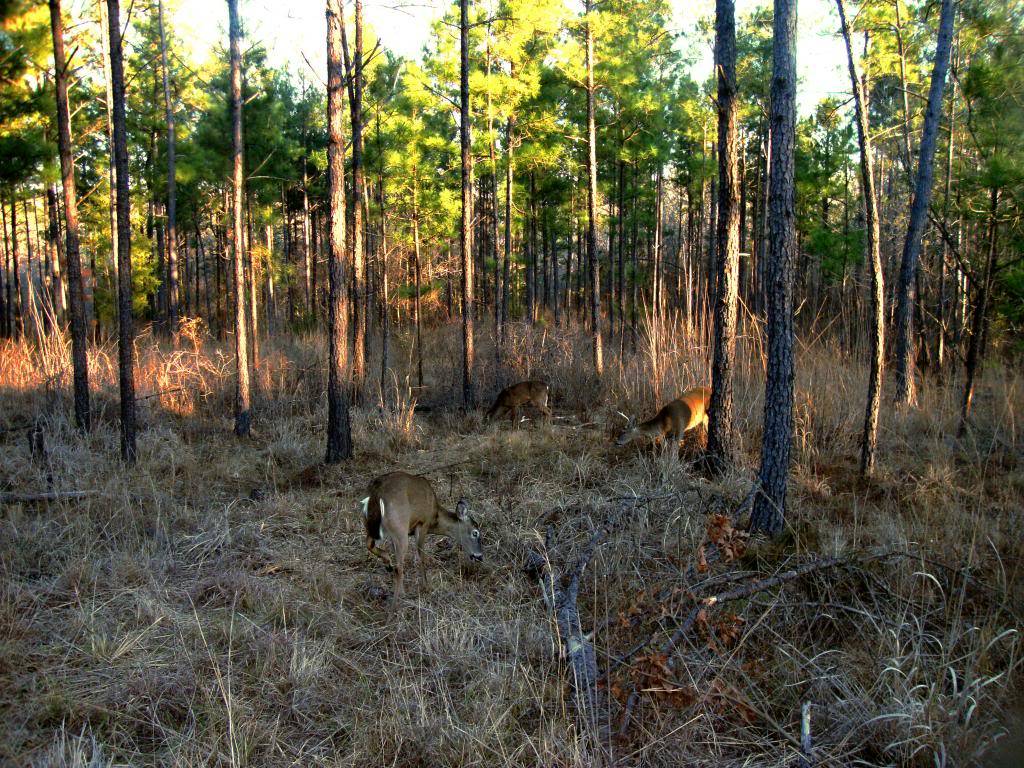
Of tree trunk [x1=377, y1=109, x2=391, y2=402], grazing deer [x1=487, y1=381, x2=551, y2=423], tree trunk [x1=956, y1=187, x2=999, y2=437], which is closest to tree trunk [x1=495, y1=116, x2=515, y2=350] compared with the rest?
tree trunk [x1=377, y1=109, x2=391, y2=402]

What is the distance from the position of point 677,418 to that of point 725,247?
98.1 inches

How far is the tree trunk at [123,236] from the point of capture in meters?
8.02

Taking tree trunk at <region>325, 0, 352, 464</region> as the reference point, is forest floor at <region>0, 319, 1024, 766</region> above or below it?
below

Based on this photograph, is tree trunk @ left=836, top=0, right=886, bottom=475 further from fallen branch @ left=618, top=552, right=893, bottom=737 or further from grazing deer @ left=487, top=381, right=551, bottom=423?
grazing deer @ left=487, top=381, right=551, bottom=423

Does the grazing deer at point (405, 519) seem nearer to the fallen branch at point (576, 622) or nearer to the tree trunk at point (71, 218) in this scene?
the fallen branch at point (576, 622)

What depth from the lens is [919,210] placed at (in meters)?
10.6

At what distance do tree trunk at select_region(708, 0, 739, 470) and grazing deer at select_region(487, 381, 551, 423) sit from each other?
16.5 ft

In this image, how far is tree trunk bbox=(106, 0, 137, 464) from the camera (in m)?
8.02

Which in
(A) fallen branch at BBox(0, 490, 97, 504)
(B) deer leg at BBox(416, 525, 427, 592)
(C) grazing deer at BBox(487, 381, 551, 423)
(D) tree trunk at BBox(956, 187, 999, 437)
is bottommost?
(B) deer leg at BBox(416, 525, 427, 592)

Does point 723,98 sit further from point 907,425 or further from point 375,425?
point 375,425

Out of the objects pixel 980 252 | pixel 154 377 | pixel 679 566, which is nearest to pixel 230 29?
pixel 154 377

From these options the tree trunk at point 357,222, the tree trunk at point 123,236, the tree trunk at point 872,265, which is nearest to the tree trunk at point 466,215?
the tree trunk at point 357,222


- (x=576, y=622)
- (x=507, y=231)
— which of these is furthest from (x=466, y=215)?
(x=576, y=622)

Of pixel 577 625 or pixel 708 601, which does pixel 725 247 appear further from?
pixel 577 625
